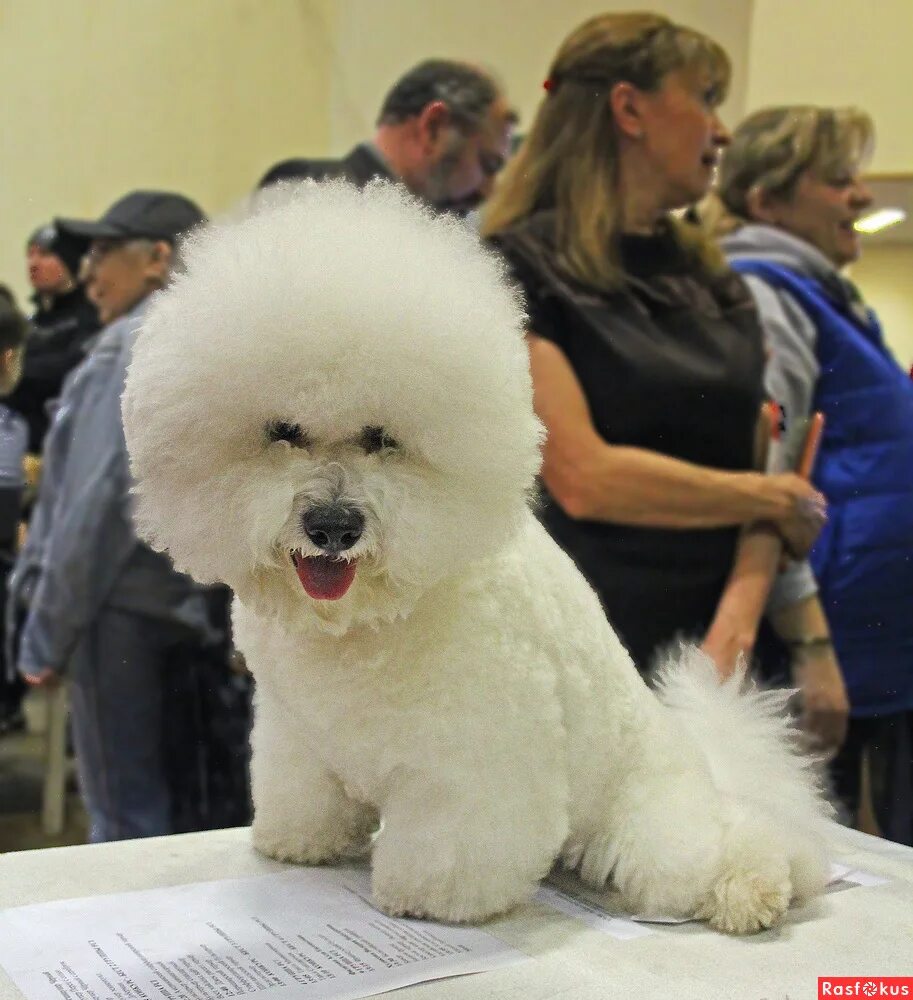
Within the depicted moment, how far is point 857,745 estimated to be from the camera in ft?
4.06

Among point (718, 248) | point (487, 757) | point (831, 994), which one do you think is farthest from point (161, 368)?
point (718, 248)

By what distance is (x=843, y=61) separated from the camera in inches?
47.5

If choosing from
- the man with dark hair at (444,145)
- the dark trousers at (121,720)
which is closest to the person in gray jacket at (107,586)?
the dark trousers at (121,720)

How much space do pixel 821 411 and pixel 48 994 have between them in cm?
98

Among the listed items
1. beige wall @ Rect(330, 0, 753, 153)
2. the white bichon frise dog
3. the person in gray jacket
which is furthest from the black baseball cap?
the white bichon frise dog

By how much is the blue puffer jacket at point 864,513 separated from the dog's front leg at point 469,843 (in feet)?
1.98

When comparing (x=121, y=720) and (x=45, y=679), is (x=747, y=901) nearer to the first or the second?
(x=121, y=720)

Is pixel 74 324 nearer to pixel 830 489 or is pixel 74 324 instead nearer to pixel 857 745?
pixel 830 489

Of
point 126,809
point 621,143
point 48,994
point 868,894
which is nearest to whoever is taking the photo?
point 48,994

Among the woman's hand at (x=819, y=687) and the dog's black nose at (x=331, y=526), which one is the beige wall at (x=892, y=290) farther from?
the dog's black nose at (x=331, y=526)

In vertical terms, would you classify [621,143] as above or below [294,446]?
above

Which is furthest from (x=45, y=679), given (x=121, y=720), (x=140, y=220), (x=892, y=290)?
(x=892, y=290)

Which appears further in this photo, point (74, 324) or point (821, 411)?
point (74, 324)

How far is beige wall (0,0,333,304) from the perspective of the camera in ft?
4.40
